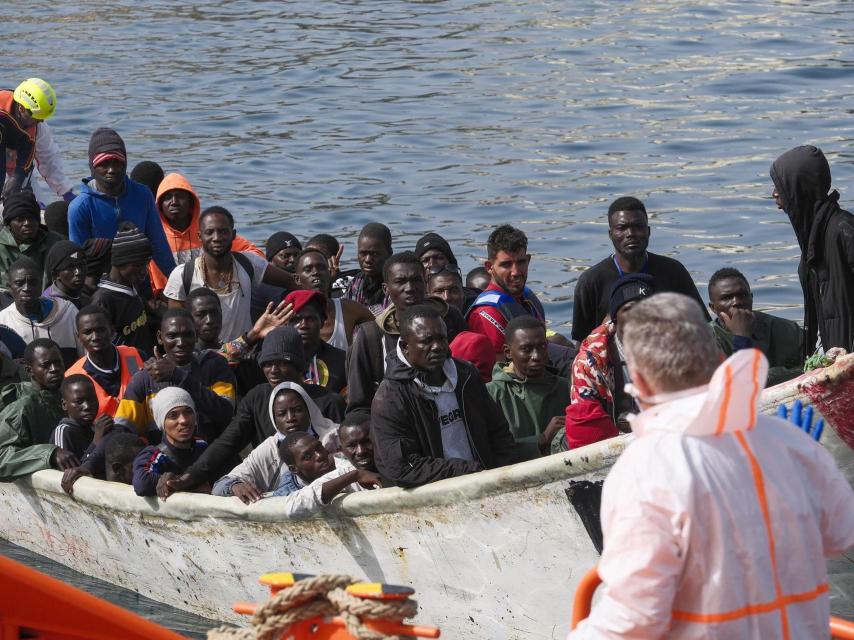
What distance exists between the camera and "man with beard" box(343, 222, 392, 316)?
7.91 metres

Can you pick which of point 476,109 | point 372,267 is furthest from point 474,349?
point 476,109

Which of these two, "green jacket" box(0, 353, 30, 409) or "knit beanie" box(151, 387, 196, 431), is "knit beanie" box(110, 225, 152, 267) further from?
"knit beanie" box(151, 387, 196, 431)

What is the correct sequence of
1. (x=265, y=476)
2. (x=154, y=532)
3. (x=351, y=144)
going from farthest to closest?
(x=351, y=144) < (x=154, y=532) < (x=265, y=476)

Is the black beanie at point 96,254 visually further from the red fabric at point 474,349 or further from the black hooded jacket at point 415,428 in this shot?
the black hooded jacket at point 415,428

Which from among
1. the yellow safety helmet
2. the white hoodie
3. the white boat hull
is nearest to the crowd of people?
the white boat hull

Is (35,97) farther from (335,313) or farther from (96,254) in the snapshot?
(335,313)

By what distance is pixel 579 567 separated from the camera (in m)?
5.55

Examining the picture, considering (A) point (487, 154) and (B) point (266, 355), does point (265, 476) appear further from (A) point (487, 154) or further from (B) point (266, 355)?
(A) point (487, 154)

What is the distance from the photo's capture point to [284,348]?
Result: 6707mm

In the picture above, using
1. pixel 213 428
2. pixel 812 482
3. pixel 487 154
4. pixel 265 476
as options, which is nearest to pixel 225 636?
pixel 812 482

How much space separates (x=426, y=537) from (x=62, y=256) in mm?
3241

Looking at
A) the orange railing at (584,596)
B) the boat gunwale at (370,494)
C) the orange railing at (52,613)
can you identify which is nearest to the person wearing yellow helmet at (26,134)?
the boat gunwale at (370,494)

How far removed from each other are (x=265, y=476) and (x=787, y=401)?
2.53 m

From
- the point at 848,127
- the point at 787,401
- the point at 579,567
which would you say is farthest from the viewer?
the point at 848,127
